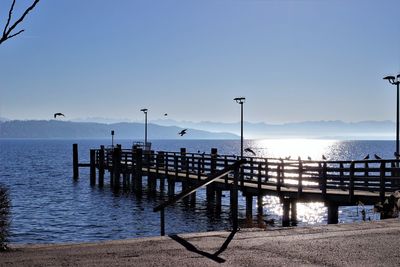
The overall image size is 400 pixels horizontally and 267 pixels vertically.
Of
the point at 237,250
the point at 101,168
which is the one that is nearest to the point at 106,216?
the point at 101,168

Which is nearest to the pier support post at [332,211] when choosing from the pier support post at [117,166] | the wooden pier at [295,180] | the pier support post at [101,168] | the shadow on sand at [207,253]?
the wooden pier at [295,180]

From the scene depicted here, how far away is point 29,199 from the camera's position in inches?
1474

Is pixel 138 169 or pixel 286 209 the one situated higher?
pixel 138 169

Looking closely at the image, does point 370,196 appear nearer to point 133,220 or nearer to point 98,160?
point 133,220

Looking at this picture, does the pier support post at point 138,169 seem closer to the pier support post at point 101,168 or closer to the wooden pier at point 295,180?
the wooden pier at point 295,180

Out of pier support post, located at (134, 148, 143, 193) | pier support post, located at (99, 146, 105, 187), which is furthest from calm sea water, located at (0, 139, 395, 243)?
pier support post, located at (99, 146, 105, 187)

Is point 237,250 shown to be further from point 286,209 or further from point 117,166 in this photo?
point 117,166

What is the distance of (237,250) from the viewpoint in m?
8.04

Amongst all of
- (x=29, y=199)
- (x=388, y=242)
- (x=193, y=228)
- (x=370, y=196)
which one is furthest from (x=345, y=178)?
(x=29, y=199)

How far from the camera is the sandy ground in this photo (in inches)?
287

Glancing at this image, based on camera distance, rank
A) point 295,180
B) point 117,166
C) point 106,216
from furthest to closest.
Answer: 1. point 117,166
2. point 106,216
3. point 295,180

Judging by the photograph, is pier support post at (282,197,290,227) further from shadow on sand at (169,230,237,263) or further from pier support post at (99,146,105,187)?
pier support post at (99,146,105,187)

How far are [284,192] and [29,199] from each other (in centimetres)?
2248

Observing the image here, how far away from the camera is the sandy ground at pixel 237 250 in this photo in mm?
7277
